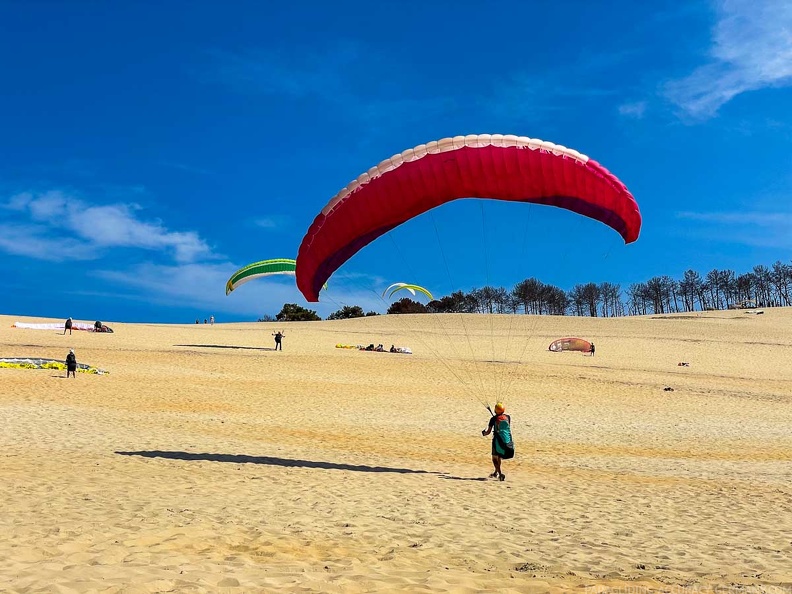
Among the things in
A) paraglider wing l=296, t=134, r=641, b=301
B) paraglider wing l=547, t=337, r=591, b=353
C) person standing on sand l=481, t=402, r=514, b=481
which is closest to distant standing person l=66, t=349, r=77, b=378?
paraglider wing l=296, t=134, r=641, b=301

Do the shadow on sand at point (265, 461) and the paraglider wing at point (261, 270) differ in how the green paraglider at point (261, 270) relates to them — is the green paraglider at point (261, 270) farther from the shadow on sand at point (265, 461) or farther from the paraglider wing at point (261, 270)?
the shadow on sand at point (265, 461)

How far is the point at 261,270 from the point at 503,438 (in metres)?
25.3

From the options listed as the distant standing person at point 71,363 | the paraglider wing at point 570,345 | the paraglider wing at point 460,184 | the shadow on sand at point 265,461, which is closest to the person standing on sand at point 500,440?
the shadow on sand at point 265,461

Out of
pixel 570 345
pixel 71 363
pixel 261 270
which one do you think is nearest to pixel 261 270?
pixel 261 270

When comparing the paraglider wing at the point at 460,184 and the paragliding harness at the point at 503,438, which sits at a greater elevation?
the paraglider wing at the point at 460,184

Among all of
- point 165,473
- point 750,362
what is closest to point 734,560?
point 165,473

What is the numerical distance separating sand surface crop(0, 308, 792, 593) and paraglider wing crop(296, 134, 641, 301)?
180 inches

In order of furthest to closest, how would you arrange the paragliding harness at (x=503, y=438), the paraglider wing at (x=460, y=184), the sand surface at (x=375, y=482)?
1. the paraglider wing at (x=460, y=184)
2. the paragliding harness at (x=503, y=438)
3. the sand surface at (x=375, y=482)

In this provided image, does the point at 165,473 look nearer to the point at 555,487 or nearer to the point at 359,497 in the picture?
the point at 359,497

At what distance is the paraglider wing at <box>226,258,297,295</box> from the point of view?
32.6 meters

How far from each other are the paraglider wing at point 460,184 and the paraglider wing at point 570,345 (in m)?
32.6

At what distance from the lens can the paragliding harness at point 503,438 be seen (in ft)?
34.2

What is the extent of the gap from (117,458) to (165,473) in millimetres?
1638

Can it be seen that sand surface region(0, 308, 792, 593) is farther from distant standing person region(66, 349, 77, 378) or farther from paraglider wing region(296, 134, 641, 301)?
paraglider wing region(296, 134, 641, 301)
